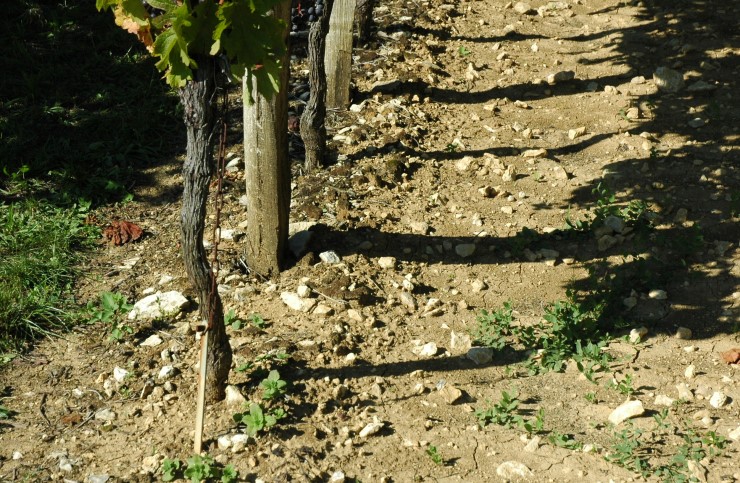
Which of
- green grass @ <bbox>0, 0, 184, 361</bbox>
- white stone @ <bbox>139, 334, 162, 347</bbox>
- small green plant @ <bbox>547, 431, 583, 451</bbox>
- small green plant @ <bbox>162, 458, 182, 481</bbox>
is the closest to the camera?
small green plant @ <bbox>162, 458, 182, 481</bbox>

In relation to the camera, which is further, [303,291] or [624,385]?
[303,291]

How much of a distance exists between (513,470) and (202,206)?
1878 mm

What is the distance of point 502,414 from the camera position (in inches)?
168

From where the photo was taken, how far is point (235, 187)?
6.17m

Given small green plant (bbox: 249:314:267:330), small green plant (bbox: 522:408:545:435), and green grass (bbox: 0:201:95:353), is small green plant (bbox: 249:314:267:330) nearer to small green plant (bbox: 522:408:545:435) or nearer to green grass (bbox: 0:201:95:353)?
green grass (bbox: 0:201:95:353)

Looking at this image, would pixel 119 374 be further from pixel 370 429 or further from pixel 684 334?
pixel 684 334

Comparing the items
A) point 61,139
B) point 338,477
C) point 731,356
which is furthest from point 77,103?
point 731,356

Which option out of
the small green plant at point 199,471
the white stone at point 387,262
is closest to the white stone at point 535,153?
the white stone at point 387,262

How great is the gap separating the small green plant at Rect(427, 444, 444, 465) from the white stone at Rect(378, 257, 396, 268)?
157 centimetres

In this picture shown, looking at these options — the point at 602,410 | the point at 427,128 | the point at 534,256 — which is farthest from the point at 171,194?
the point at 602,410

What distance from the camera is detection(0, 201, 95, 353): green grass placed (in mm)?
4859

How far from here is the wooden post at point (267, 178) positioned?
5.05 m

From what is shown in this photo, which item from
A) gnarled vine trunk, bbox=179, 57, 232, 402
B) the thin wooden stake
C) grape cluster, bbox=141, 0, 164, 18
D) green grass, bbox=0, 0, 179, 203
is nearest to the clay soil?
the thin wooden stake

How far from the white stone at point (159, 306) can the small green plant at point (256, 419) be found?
3.46 ft
